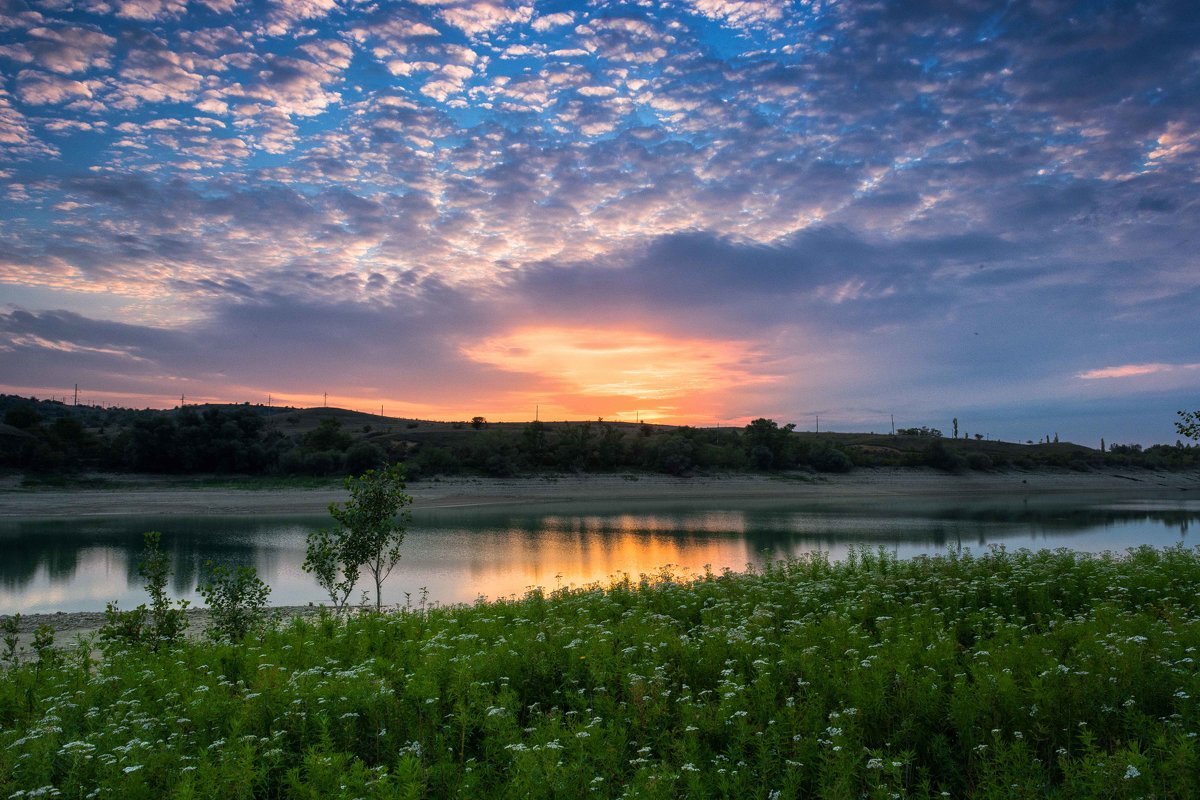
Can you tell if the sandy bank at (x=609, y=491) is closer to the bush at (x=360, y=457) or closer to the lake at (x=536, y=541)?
Result: the lake at (x=536, y=541)

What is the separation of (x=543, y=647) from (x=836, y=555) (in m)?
22.5

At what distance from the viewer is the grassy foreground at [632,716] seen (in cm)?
551

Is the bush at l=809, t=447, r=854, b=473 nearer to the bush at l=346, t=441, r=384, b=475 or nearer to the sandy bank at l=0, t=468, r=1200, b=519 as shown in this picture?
the sandy bank at l=0, t=468, r=1200, b=519

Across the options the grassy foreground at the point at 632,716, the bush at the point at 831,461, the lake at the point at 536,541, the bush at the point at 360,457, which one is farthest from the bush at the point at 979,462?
the grassy foreground at the point at 632,716

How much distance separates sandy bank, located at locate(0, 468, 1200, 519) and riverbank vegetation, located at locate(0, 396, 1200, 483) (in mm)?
2997

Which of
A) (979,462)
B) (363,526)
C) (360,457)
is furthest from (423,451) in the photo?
(979,462)

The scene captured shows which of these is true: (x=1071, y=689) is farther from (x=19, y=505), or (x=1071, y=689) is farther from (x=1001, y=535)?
(x=19, y=505)

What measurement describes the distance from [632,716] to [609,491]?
64917mm

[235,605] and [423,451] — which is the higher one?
[423,451]

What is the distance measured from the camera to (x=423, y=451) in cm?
7819

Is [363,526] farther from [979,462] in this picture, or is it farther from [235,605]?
[979,462]

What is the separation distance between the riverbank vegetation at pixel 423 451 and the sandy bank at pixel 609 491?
3.00 meters

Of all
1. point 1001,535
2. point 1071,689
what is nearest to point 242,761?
point 1071,689

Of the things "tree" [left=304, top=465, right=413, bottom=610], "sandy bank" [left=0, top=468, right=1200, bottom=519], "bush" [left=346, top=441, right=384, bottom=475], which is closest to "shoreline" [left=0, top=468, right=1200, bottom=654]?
"sandy bank" [left=0, top=468, right=1200, bottom=519]
